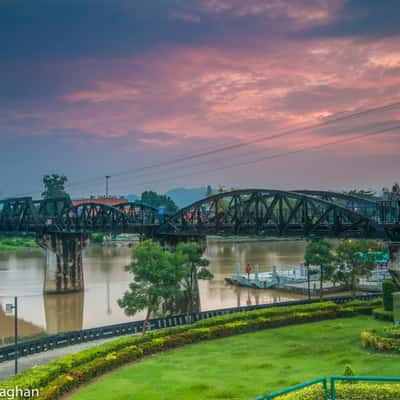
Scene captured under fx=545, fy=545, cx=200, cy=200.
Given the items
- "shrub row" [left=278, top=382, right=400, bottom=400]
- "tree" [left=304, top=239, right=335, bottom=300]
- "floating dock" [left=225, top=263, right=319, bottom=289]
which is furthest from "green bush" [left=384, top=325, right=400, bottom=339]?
"floating dock" [left=225, top=263, right=319, bottom=289]

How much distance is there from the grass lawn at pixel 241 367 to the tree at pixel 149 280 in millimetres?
7615

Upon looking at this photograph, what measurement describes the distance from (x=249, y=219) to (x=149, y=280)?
20404 mm

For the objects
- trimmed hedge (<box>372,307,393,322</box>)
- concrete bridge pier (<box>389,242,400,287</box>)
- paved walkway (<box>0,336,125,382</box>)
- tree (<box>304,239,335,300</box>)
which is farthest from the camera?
tree (<box>304,239,335,300</box>)

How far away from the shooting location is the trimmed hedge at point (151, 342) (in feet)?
80.6

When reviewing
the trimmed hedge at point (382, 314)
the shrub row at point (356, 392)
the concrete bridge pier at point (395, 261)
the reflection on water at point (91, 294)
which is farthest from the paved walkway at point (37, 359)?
the concrete bridge pier at point (395, 261)

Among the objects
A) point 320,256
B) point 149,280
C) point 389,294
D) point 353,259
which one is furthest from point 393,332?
point 353,259

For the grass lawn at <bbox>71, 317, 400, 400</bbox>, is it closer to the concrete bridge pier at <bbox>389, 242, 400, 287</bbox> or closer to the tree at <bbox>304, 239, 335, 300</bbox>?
the concrete bridge pier at <bbox>389, 242, 400, 287</bbox>

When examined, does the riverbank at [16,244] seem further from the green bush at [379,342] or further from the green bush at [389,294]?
the green bush at [379,342]

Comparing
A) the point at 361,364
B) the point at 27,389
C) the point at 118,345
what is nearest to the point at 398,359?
the point at 361,364

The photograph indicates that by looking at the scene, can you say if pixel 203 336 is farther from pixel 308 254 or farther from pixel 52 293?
pixel 52 293

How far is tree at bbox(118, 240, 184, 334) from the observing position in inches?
1614

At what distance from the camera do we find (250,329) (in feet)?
125

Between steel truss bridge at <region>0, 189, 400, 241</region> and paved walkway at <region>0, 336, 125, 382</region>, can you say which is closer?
paved walkway at <region>0, 336, 125, 382</region>

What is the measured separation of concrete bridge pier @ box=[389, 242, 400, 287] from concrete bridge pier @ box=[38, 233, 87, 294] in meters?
52.5
